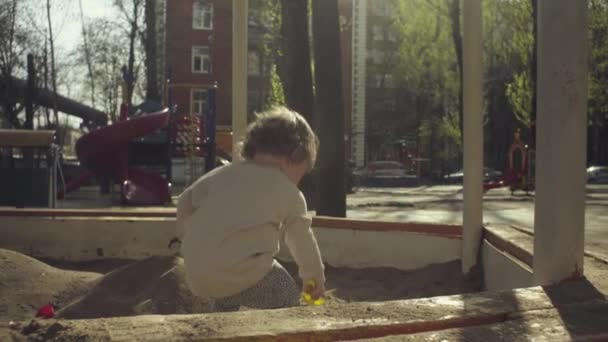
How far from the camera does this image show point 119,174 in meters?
13.1

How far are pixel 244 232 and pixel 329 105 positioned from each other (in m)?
5.40

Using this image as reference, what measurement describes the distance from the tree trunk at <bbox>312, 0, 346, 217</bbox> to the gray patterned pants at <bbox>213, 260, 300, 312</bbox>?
4952 mm

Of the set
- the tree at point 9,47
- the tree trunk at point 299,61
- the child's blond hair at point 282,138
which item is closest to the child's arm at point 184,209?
the child's blond hair at point 282,138

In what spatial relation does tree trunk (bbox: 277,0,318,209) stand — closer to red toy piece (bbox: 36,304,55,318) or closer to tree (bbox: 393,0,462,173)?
red toy piece (bbox: 36,304,55,318)

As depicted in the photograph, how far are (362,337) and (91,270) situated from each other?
3.30 metres

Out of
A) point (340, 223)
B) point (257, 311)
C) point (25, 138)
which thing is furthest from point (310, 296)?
point (25, 138)

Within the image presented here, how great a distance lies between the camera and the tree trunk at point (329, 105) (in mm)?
7430

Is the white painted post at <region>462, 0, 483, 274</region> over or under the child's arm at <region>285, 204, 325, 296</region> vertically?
over

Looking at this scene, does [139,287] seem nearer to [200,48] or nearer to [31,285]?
[31,285]

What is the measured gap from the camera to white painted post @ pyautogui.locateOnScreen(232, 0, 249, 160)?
412 centimetres

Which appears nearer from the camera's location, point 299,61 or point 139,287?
point 139,287

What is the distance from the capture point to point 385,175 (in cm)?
3594

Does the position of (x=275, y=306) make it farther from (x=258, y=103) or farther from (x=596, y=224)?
(x=258, y=103)

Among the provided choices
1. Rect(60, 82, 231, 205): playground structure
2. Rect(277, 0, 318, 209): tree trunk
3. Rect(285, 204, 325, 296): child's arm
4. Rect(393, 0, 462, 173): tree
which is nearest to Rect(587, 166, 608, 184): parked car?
Rect(393, 0, 462, 173): tree
